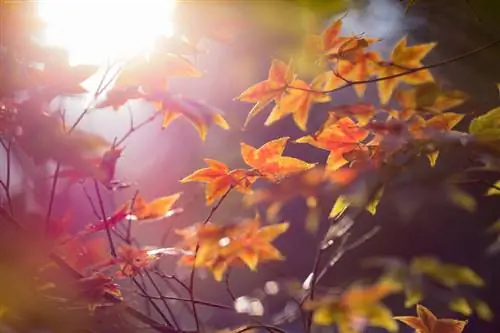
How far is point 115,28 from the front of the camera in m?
0.81

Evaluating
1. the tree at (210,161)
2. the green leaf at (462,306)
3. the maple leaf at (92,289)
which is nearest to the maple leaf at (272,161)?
the tree at (210,161)

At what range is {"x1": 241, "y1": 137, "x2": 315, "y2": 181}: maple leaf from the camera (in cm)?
74

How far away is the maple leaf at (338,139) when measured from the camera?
2.39ft

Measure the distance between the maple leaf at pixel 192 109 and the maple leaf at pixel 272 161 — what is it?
0.08m

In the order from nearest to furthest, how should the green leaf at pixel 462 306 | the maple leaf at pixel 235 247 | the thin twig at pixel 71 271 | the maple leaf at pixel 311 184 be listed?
the maple leaf at pixel 311 184 → the thin twig at pixel 71 271 → the maple leaf at pixel 235 247 → the green leaf at pixel 462 306

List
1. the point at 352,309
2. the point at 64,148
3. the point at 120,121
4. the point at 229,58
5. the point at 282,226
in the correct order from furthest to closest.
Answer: the point at 229,58 → the point at 120,121 → the point at 282,226 → the point at 352,309 → the point at 64,148

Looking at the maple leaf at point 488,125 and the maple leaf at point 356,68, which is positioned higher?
the maple leaf at point 356,68

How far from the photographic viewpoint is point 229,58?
226 centimetres

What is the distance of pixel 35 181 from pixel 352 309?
50 cm

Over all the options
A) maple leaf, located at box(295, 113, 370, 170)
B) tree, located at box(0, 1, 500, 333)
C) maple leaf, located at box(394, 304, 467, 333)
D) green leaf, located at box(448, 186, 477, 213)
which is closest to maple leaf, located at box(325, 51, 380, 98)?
tree, located at box(0, 1, 500, 333)

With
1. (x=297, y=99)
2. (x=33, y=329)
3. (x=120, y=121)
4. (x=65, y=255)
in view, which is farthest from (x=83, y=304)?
(x=120, y=121)

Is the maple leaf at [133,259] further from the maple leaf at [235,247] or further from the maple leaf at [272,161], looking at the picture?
the maple leaf at [272,161]

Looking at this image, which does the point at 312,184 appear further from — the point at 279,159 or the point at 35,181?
the point at 35,181

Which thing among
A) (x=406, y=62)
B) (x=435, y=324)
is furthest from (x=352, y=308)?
(x=406, y=62)
